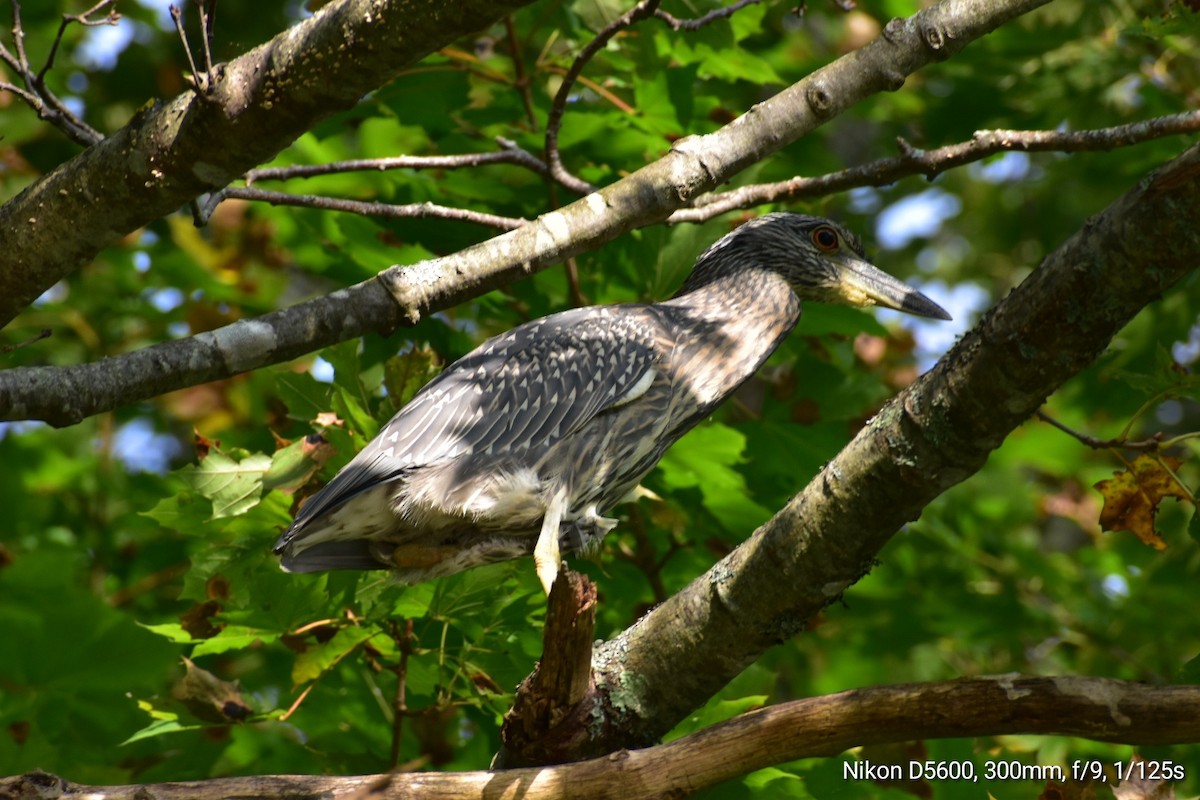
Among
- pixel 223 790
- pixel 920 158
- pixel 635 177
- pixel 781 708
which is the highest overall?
pixel 920 158

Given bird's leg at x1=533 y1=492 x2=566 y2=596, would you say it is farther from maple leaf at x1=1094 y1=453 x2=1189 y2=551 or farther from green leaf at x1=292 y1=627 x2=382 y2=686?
maple leaf at x1=1094 y1=453 x2=1189 y2=551

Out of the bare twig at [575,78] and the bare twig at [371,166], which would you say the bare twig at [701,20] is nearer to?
the bare twig at [575,78]

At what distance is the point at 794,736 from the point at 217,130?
6.05 feet

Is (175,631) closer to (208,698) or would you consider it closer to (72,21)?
(208,698)

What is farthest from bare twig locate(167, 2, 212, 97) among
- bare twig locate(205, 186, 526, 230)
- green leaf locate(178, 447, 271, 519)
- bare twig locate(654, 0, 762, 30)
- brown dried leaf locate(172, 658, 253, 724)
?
brown dried leaf locate(172, 658, 253, 724)

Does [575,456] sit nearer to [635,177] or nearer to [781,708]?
[635,177]

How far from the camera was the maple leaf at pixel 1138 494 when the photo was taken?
3.24 metres

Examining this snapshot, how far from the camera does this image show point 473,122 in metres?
4.58

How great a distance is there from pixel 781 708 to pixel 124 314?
4.18 metres

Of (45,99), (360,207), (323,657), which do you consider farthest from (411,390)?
(45,99)

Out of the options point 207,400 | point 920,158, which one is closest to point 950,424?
point 920,158

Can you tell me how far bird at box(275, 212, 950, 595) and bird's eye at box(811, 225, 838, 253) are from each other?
48cm

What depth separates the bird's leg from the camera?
3.34m

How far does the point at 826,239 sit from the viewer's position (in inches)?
176
